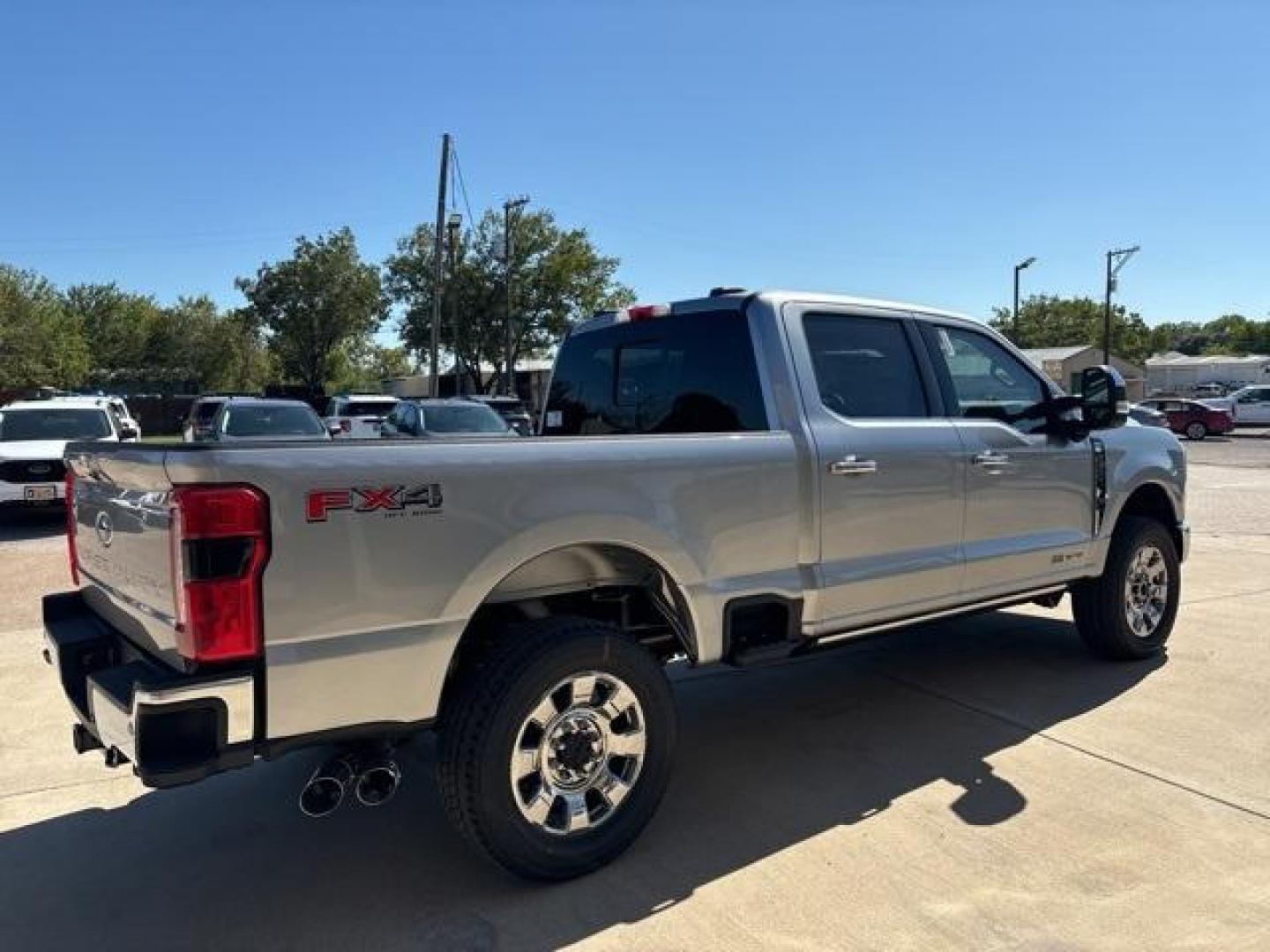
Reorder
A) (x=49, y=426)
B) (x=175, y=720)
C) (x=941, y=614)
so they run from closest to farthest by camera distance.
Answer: (x=175, y=720) < (x=941, y=614) < (x=49, y=426)

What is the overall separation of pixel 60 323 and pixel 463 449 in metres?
59.9

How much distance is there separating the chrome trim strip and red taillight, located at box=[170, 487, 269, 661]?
2272mm

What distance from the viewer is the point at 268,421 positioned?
14.5 m

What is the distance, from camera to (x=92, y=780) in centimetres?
419

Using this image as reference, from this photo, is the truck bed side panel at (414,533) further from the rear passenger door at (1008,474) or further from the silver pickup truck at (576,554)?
the rear passenger door at (1008,474)

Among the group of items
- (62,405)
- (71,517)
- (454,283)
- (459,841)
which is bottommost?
(459,841)

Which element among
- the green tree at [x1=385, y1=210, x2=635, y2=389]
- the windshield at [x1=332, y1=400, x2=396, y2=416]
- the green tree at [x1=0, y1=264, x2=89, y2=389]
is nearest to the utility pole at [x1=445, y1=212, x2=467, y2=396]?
the green tree at [x1=385, y1=210, x2=635, y2=389]

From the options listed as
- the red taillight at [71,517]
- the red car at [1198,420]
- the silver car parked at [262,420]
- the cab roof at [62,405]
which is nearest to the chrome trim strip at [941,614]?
the red taillight at [71,517]

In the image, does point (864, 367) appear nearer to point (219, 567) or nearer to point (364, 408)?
point (219, 567)

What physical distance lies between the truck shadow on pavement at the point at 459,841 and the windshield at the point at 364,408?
17714mm

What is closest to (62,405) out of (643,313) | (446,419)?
(446,419)

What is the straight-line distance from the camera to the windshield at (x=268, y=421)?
1432 cm

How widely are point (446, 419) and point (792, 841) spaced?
41.6ft

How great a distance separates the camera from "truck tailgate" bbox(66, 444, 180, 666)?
2660mm
